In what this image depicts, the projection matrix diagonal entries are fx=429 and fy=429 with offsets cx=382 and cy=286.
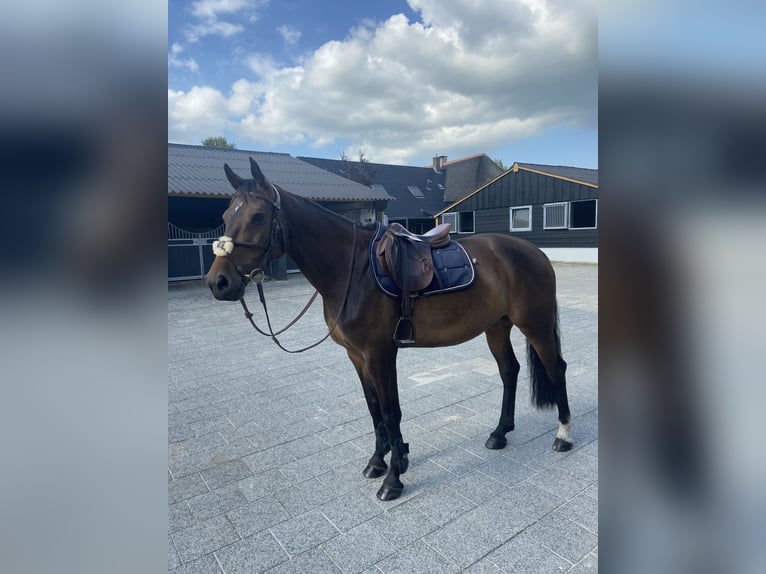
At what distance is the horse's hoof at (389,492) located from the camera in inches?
104

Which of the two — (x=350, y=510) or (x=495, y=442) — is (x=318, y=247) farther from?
(x=495, y=442)

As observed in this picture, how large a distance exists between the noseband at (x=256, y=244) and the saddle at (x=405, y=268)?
2.26 feet

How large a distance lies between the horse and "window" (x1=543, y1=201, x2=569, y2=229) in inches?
668

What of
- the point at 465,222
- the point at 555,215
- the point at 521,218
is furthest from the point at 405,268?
the point at 465,222

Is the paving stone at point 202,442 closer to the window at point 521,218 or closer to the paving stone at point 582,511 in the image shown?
the paving stone at point 582,511

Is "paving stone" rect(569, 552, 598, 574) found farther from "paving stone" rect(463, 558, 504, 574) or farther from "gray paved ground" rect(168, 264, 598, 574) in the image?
"paving stone" rect(463, 558, 504, 574)

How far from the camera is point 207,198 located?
13648mm

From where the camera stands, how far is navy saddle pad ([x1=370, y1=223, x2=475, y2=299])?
2.81 meters

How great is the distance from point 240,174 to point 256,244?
46.6 ft

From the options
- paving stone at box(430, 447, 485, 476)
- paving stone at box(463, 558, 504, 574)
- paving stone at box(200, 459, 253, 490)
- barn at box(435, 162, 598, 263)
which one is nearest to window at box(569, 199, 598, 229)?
barn at box(435, 162, 598, 263)
